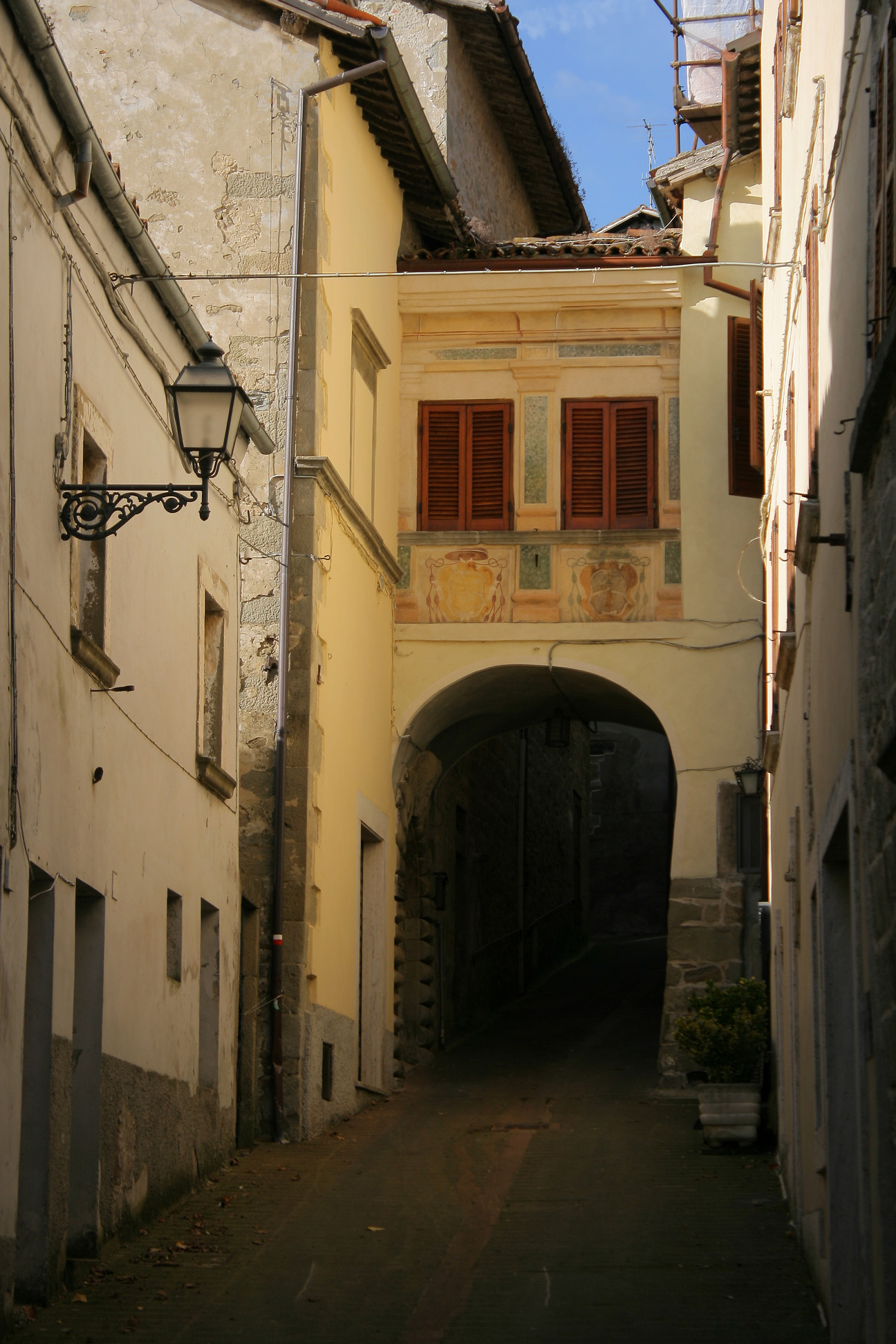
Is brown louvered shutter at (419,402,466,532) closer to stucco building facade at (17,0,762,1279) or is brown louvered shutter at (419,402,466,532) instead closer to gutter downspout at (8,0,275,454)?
stucco building facade at (17,0,762,1279)

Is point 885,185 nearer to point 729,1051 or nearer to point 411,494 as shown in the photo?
point 729,1051

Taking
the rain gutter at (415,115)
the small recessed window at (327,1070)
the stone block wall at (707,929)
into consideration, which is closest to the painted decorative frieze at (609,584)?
the stone block wall at (707,929)

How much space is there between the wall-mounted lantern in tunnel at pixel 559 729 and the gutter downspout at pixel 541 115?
823 centimetres

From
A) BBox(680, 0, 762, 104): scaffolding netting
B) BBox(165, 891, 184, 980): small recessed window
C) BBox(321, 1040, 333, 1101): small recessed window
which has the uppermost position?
BBox(680, 0, 762, 104): scaffolding netting

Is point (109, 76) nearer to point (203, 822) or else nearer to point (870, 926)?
point (203, 822)

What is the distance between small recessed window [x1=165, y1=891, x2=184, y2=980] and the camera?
11.6 meters

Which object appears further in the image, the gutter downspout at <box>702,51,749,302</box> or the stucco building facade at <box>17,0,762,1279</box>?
the gutter downspout at <box>702,51,749,302</box>

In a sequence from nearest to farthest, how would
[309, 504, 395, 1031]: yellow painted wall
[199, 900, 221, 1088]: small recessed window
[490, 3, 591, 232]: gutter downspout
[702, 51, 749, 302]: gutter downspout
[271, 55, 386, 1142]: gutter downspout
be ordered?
[199, 900, 221, 1088]: small recessed window < [271, 55, 386, 1142]: gutter downspout < [309, 504, 395, 1031]: yellow painted wall < [702, 51, 749, 302]: gutter downspout < [490, 3, 591, 232]: gutter downspout

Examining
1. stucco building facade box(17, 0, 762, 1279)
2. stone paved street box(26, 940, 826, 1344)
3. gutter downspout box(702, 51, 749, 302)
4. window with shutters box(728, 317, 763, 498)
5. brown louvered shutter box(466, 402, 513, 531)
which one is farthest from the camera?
brown louvered shutter box(466, 402, 513, 531)

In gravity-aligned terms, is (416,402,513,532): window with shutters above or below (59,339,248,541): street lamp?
above

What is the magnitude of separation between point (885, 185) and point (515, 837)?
2050cm

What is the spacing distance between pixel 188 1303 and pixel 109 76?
11499mm

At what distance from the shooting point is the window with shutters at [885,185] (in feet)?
18.2

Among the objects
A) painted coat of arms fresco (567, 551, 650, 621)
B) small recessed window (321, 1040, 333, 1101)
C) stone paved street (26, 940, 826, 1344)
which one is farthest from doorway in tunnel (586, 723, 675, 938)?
small recessed window (321, 1040, 333, 1101)
